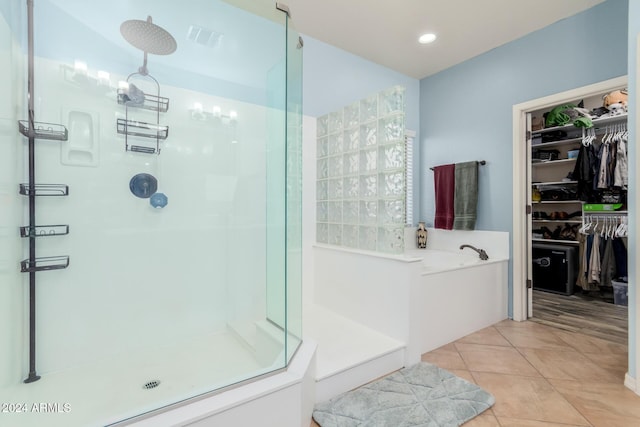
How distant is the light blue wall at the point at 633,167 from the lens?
171cm

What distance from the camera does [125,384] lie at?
1.60m

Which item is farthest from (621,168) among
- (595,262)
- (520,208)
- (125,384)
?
(125,384)

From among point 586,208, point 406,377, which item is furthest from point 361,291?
point 586,208

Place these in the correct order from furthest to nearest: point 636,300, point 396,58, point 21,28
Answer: point 396,58 → point 636,300 → point 21,28

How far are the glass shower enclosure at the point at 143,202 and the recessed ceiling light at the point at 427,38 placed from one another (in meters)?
1.45

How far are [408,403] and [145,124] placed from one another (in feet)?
7.64

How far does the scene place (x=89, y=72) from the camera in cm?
179

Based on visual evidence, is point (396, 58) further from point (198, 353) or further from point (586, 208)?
point (198, 353)

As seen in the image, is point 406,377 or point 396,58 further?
point 396,58

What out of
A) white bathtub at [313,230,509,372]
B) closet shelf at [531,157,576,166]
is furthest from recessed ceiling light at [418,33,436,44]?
closet shelf at [531,157,576,166]

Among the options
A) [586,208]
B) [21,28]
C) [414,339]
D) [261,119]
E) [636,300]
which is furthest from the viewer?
[586,208]

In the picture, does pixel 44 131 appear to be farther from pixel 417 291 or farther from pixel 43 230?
pixel 417 291

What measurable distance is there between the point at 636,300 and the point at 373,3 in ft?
8.76

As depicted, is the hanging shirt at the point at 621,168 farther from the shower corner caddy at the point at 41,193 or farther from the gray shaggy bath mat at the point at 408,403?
the shower corner caddy at the point at 41,193
